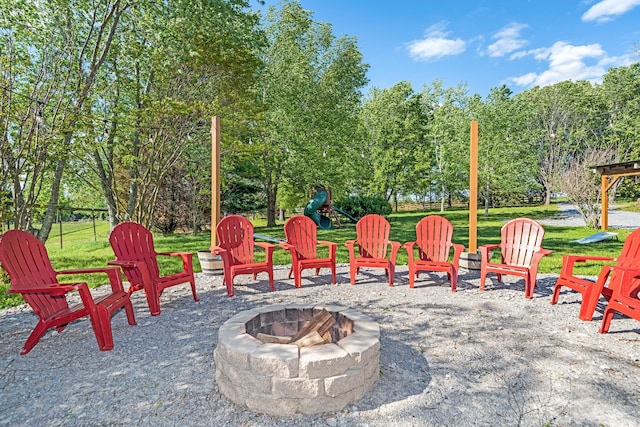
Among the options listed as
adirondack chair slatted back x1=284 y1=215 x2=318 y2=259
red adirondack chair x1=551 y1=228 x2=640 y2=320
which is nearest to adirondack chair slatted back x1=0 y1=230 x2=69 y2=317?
adirondack chair slatted back x1=284 y1=215 x2=318 y2=259

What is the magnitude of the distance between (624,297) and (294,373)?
9.59 ft

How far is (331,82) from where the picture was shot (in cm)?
1617

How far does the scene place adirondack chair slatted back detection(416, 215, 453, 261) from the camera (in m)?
4.76

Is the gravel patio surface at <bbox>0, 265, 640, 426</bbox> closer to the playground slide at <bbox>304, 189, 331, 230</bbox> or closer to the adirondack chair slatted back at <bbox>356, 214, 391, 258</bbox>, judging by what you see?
the adirondack chair slatted back at <bbox>356, 214, 391, 258</bbox>

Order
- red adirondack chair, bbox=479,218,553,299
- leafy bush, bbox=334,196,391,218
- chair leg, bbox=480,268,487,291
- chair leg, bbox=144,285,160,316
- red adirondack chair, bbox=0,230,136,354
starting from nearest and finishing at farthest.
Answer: red adirondack chair, bbox=0,230,136,354 → chair leg, bbox=144,285,160,316 → red adirondack chair, bbox=479,218,553,299 → chair leg, bbox=480,268,487,291 → leafy bush, bbox=334,196,391,218

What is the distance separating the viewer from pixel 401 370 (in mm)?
2389

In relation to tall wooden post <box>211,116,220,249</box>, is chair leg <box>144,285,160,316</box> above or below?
below

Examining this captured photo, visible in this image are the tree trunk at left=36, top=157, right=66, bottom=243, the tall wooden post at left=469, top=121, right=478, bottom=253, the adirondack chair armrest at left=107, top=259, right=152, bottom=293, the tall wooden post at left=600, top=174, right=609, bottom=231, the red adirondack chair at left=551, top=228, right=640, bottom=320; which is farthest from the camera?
the tall wooden post at left=600, top=174, right=609, bottom=231

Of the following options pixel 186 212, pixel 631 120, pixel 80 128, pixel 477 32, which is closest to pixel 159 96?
pixel 80 128

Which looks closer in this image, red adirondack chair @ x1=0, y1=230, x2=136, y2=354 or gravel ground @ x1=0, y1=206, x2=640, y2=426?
gravel ground @ x1=0, y1=206, x2=640, y2=426

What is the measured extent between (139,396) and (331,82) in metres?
15.9

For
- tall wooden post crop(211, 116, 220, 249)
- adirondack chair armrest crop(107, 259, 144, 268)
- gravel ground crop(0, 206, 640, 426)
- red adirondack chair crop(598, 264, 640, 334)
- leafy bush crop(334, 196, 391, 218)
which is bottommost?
gravel ground crop(0, 206, 640, 426)

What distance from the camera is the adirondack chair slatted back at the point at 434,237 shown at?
476cm

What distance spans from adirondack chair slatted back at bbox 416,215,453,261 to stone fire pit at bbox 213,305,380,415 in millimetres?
2923
